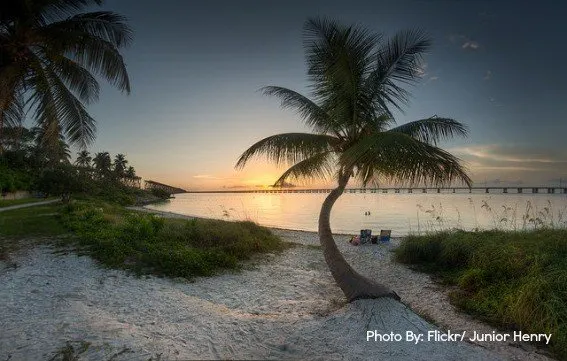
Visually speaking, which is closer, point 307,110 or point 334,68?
point 334,68

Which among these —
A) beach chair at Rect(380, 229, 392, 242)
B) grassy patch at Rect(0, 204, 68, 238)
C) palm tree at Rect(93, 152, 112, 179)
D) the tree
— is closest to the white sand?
grassy patch at Rect(0, 204, 68, 238)

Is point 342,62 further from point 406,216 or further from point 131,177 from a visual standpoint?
point 131,177

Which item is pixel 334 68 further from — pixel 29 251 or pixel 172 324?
pixel 29 251

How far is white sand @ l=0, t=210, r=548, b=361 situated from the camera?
4422 millimetres

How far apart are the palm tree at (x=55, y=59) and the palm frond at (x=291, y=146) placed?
4.57 m

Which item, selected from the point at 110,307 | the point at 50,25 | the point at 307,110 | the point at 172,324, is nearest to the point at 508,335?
the point at 172,324

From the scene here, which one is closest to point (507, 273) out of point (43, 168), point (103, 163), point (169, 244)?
point (169, 244)

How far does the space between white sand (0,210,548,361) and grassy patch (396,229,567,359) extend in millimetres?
562

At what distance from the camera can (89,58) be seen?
8625 mm

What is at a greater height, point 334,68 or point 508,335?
point 334,68

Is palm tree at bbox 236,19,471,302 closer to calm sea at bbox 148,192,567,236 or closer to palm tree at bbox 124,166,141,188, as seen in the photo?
calm sea at bbox 148,192,567,236

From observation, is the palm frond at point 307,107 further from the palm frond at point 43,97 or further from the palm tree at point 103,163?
the palm tree at point 103,163

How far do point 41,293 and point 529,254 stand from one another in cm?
1100

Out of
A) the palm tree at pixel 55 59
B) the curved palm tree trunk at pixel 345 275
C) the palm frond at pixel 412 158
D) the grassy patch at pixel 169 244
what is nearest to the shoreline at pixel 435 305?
the curved palm tree trunk at pixel 345 275
